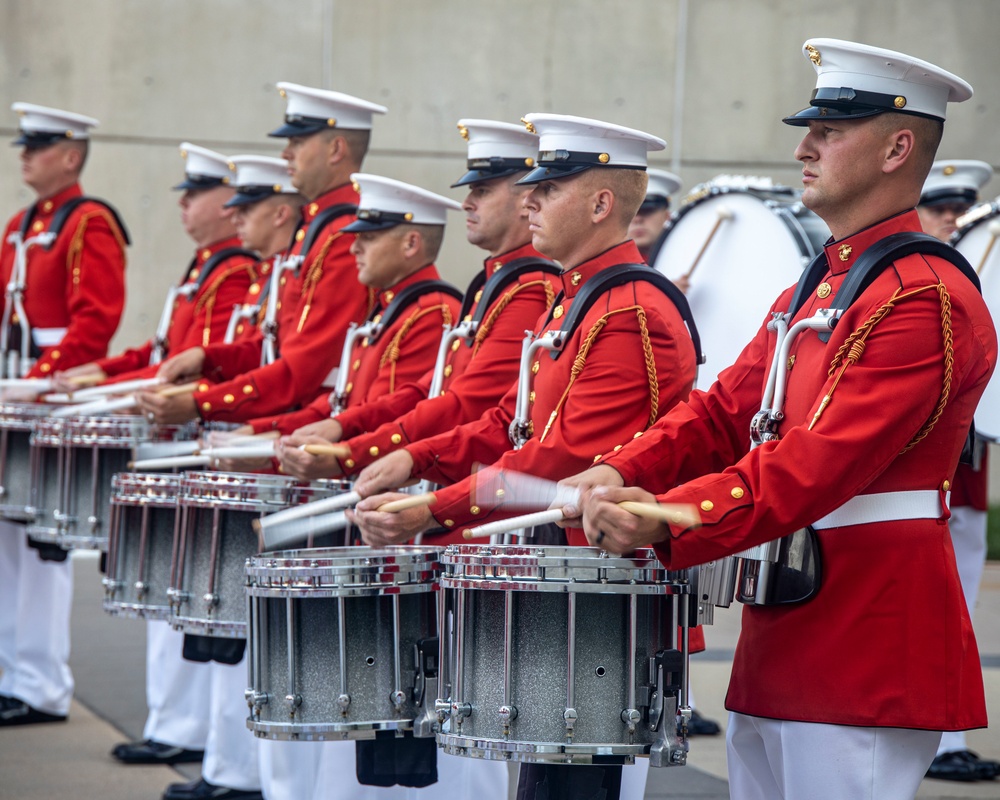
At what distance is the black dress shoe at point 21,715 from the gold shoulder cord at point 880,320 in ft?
14.2

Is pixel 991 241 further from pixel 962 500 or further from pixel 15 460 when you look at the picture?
pixel 15 460

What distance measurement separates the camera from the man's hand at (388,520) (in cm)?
338

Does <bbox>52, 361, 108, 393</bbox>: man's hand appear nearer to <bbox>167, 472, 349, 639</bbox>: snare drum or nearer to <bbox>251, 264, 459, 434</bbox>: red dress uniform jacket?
<bbox>251, 264, 459, 434</bbox>: red dress uniform jacket

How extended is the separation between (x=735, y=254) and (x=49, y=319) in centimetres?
324

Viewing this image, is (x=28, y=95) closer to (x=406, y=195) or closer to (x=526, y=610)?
(x=406, y=195)

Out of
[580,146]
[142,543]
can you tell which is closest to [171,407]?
[142,543]

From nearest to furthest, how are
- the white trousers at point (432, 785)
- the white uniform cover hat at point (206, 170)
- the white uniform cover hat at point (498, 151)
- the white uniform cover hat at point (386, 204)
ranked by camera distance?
1. the white trousers at point (432, 785)
2. the white uniform cover hat at point (498, 151)
3. the white uniform cover hat at point (386, 204)
4. the white uniform cover hat at point (206, 170)

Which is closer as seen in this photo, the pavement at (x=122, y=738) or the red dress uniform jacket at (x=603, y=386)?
the red dress uniform jacket at (x=603, y=386)

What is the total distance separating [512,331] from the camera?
13.3 feet

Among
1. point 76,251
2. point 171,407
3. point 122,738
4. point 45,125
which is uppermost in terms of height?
point 45,125

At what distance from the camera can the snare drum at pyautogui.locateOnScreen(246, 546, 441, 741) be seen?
10.8 feet

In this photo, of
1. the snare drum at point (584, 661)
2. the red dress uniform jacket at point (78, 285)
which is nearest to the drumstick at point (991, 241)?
the snare drum at point (584, 661)

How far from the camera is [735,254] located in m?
5.03

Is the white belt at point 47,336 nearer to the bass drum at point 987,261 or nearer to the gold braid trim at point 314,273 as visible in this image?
the gold braid trim at point 314,273
